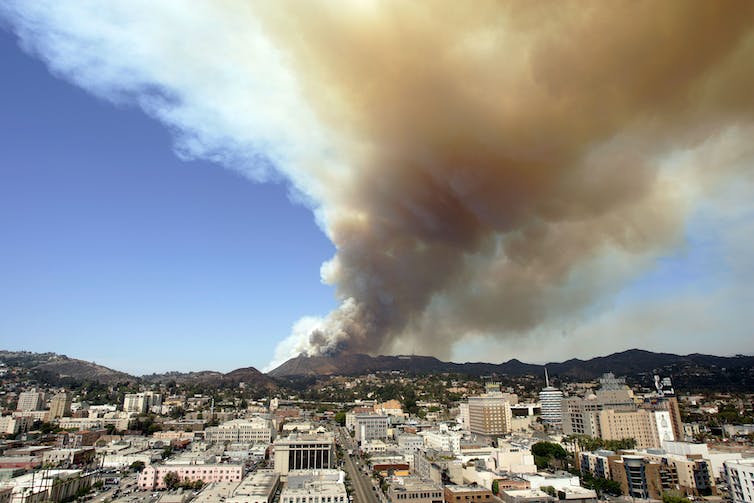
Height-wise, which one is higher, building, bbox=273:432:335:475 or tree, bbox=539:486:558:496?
building, bbox=273:432:335:475

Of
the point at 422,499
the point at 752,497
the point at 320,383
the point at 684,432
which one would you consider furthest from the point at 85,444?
the point at 320,383

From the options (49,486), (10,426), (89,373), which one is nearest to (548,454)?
(49,486)

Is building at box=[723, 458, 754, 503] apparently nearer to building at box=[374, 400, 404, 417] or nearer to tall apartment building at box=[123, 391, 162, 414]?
building at box=[374, 400, 404, 417]

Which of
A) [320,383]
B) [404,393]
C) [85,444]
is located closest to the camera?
[85,444]

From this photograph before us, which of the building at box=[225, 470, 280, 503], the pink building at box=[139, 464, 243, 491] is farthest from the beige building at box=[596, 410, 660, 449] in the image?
the pink building at box=[139, 464, 243, 491]

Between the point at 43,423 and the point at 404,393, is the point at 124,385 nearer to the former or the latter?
the point at 43,423

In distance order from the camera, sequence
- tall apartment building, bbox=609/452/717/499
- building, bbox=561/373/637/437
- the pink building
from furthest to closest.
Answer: building, bbox=561/373/637/437 < the pink building < tall apartment building, bbox=609/452/717/499
